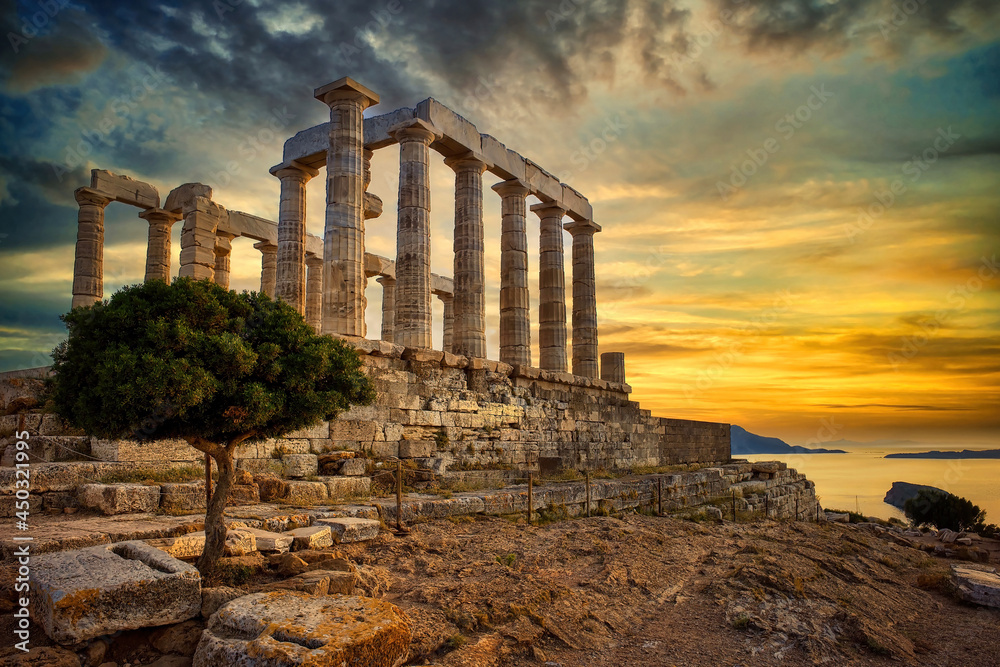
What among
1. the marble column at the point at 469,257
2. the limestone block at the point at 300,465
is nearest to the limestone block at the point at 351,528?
the limestone block at the point at 300,465

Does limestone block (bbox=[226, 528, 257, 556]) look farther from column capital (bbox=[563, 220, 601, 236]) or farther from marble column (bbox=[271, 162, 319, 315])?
column capital (bbox=[563, 220, 601, 236])

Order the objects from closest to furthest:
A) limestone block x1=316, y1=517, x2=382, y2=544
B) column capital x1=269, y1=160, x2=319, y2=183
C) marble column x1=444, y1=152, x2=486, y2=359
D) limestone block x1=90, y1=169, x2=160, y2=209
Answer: limestone block x1=316, y1=517, x2=382, y2=544, marble column x1=444, y1=152, x2=486, y2=359, column capital x1=269, y1=160, x2=319, y2=183, limestone block x1=90, y1=169, x2=160, y2=209

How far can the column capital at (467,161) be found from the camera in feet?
63.7

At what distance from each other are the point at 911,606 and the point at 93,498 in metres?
12.9

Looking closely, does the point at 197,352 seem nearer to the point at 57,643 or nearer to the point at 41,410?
the point at 57,643

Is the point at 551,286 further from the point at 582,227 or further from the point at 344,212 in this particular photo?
the point at 344,212

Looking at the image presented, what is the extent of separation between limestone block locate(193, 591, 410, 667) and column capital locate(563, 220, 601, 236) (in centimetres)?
2179

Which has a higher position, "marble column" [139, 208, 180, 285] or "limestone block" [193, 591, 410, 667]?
"marble column" [139, 208, 180, 285]

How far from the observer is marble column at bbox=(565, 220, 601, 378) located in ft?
82.7

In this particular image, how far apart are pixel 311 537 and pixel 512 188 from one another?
52.4 ft

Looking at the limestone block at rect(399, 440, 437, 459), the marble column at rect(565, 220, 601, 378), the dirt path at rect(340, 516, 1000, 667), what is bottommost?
the dirt path at rect(340, 516, 1000, 667)

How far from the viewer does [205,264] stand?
69.6 feet

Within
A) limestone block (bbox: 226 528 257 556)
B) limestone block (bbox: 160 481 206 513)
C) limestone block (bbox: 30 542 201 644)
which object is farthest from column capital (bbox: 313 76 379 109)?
limestone block (bbox: 30 542 201 644)

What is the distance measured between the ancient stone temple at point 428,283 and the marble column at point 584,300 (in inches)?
2.2
